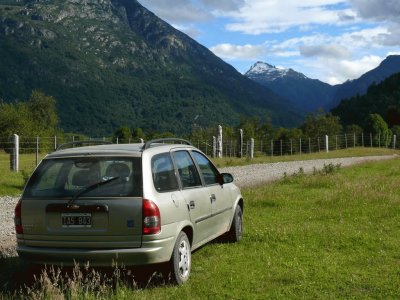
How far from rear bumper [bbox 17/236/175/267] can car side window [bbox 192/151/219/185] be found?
1.97 metres

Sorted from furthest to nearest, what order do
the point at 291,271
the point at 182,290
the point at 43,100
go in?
the point at 43,100 < the point at 291,271 < the point at 182,290

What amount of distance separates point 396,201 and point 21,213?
9351mm

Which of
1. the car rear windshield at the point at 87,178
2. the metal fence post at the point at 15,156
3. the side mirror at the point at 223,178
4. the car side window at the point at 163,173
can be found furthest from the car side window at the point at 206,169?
the metal fence post at the point at 15,156

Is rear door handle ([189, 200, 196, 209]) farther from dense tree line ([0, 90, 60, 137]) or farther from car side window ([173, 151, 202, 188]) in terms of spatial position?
dense tree line ([0, 90, 60, 137])

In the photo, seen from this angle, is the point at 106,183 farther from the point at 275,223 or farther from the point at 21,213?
the point at 275,223

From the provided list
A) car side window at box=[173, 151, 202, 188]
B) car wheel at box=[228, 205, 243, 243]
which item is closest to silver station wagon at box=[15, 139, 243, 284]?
car side window at box=[173, 151, 202, 188]

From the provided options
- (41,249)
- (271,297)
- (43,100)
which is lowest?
(271,297)

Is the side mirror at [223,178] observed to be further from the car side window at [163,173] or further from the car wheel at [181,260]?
the car wheel at [181,260]

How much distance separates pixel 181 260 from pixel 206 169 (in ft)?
6.63

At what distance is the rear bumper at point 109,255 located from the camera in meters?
5.94

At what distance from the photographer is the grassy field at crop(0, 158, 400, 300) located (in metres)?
5.97

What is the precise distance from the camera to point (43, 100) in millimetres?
110500

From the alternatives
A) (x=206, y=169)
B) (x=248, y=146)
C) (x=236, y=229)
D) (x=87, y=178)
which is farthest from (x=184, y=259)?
(x=248, y=146)

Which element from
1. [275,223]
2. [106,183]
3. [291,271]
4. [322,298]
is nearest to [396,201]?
[275,223]
